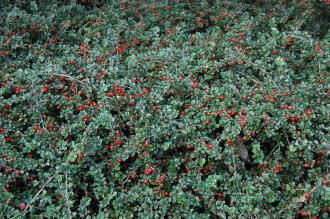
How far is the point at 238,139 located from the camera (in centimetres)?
266

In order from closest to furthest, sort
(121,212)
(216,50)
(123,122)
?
1. (121,212)
2. (123,122)
3. (216,50)

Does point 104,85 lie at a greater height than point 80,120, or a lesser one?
greater

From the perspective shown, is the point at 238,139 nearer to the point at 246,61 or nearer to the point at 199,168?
the point at 199,168

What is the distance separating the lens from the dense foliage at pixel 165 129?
247 cm

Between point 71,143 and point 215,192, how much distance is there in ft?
3.31

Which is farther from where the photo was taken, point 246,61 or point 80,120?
point 246,61

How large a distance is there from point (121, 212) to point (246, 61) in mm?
1542

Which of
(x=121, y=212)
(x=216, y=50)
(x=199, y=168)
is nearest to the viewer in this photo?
(x=121, y=212)

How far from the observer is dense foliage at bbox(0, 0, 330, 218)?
97.2 inches

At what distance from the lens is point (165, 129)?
2.60 m

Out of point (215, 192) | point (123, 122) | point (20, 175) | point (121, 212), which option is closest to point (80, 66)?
point (123, 122)

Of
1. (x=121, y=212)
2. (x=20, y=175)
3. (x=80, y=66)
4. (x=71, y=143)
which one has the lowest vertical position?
(x=121, y=212)

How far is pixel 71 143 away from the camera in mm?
2541

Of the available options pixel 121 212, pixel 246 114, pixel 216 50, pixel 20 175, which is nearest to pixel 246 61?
pixel 216 50
